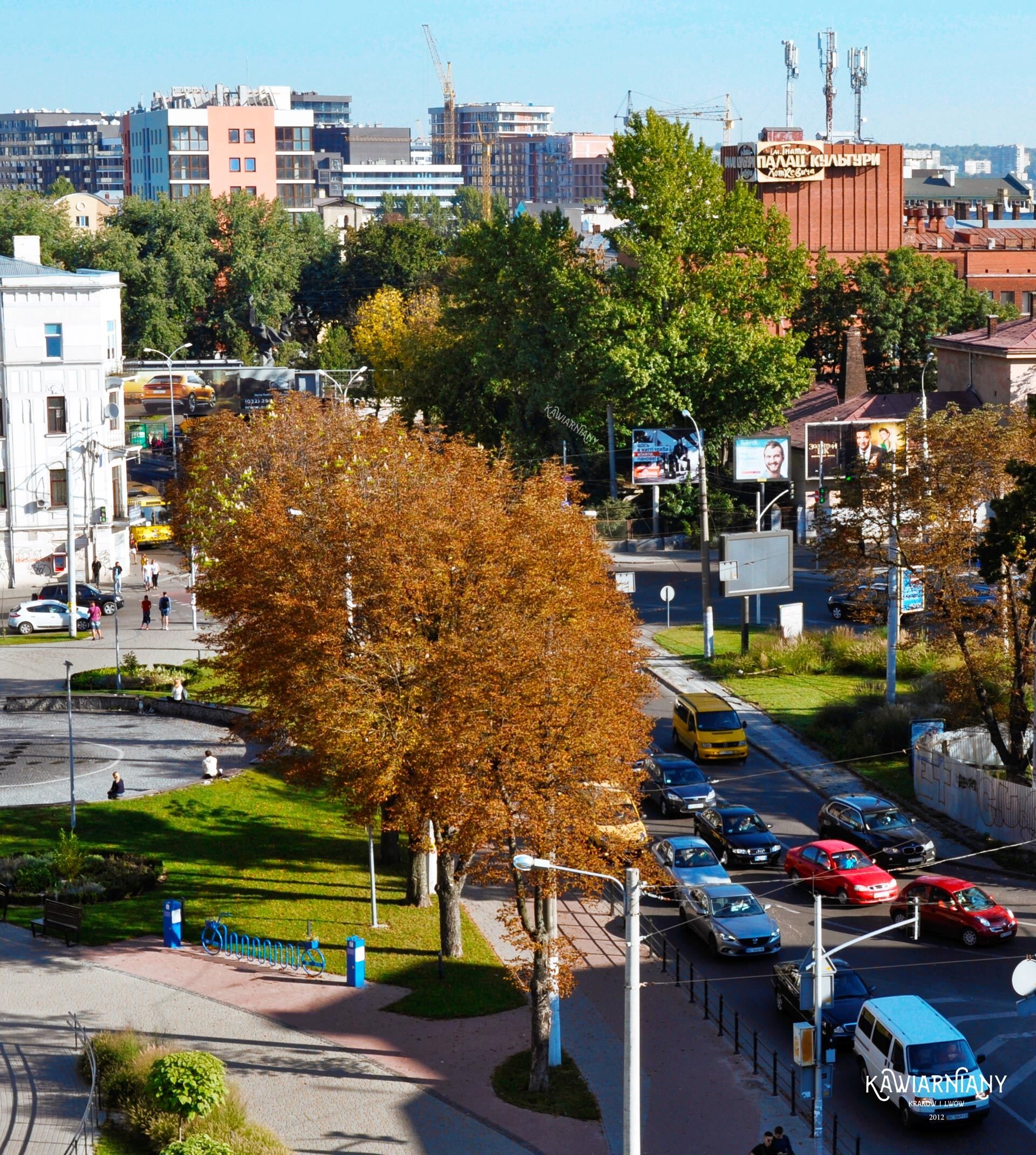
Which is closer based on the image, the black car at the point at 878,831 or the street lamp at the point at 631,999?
the street lamp at the point at 631,999

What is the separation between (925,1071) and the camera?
22.2m

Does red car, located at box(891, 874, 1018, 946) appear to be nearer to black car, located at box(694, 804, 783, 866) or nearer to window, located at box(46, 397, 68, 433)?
black car, located at box(694, 804, 783, 866)

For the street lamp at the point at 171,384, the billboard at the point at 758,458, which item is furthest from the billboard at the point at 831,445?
the street lamp at the point at 171,384

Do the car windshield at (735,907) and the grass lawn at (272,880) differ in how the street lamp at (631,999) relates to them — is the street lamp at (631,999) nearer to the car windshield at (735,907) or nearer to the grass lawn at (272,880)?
the grass lawn at (272,880)

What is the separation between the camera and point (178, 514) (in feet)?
187

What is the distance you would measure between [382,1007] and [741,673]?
26.6 metres

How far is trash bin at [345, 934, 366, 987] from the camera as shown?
2830 centimetres

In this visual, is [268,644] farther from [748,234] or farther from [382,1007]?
[748,234]

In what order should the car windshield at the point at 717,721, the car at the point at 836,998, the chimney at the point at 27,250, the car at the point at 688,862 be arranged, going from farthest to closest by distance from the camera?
1. the chimney at the point at 27,250
2. the car windshield at the point at 717,721
3. the car at the point at 688,862
4. the car at the point at 836,998

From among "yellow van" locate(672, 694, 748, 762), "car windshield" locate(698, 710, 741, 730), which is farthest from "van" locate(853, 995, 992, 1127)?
"car windshield" locate(698, 710, 741, 730)

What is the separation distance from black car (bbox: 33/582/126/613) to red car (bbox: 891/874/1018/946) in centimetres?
3861

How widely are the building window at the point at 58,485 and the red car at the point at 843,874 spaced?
138 feet

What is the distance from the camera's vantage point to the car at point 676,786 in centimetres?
3828

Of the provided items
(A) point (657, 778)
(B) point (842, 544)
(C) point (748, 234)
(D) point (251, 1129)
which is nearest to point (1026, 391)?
(C) point (748, 234)
